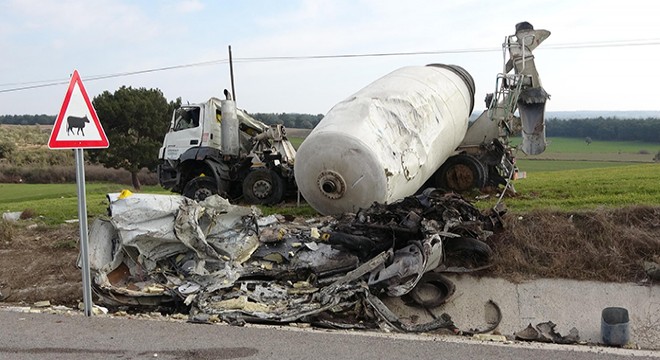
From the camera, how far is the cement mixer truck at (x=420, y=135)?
8938 mm

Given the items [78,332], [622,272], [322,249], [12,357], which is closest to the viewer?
[12,357]

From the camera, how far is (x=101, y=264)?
7.95 meters

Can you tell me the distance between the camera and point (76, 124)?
6223 millimetres

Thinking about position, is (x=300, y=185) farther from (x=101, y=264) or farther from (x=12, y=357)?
(x=12, y=357)

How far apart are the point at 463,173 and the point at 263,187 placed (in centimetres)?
477

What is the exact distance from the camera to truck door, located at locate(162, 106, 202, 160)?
14898 millimetres

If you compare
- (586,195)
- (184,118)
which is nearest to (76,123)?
(184,118)

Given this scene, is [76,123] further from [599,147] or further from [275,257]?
[599,147]

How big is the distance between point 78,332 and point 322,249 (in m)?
3.61

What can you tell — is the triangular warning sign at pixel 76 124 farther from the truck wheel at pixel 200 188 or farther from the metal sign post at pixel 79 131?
the truck wheel at pixel 200 188

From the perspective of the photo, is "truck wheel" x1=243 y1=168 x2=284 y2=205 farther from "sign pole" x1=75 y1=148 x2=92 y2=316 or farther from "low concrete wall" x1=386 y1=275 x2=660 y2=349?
"sign pole" x1=75 y1=148 x2=92 y2=316

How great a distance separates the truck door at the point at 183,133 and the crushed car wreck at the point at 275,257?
6.13 m

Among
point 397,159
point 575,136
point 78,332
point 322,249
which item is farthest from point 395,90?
point 575,136

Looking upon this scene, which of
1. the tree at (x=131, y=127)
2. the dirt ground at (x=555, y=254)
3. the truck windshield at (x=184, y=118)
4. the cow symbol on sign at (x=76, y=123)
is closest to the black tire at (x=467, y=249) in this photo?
the dirt ground at (x=555, y=254)
